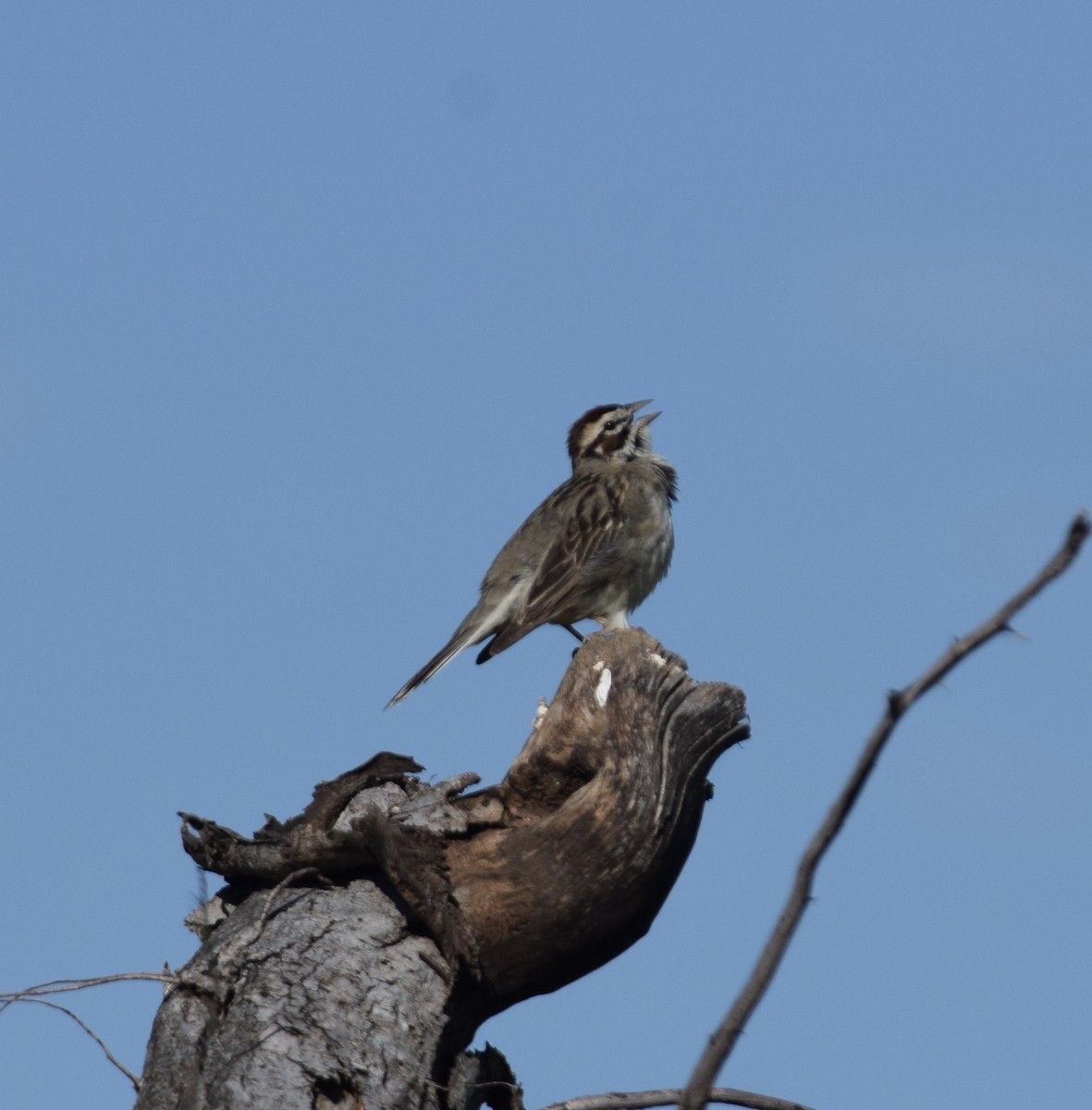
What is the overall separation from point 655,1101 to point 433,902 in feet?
3.62

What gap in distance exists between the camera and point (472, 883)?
230 inches

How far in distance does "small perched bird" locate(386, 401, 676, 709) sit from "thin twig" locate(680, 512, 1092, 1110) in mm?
8064

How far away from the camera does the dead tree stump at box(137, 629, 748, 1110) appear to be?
205 inches

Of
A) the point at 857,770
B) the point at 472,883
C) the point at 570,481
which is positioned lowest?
the point at 857,770

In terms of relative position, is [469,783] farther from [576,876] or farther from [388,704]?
[388,704]

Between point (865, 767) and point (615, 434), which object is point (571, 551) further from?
point (865, 767)

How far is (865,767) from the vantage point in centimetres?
193

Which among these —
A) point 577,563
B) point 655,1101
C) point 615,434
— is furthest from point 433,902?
point 615,434

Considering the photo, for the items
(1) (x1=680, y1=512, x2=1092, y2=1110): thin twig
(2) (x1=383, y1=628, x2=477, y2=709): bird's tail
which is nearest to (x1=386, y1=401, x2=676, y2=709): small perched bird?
(2) (x1=383, y1=628, x2=477, y2=709): bird's tail

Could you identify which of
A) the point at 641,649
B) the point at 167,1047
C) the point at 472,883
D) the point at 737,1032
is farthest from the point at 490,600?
the point at 737,1032

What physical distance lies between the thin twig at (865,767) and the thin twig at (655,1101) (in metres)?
2.87

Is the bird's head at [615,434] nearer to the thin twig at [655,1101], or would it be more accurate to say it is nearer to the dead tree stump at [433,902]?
the dead tree stump at [433,902]

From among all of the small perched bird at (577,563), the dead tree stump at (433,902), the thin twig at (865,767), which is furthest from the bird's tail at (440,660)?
the thin twig at (865,767)

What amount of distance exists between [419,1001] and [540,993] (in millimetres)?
640
